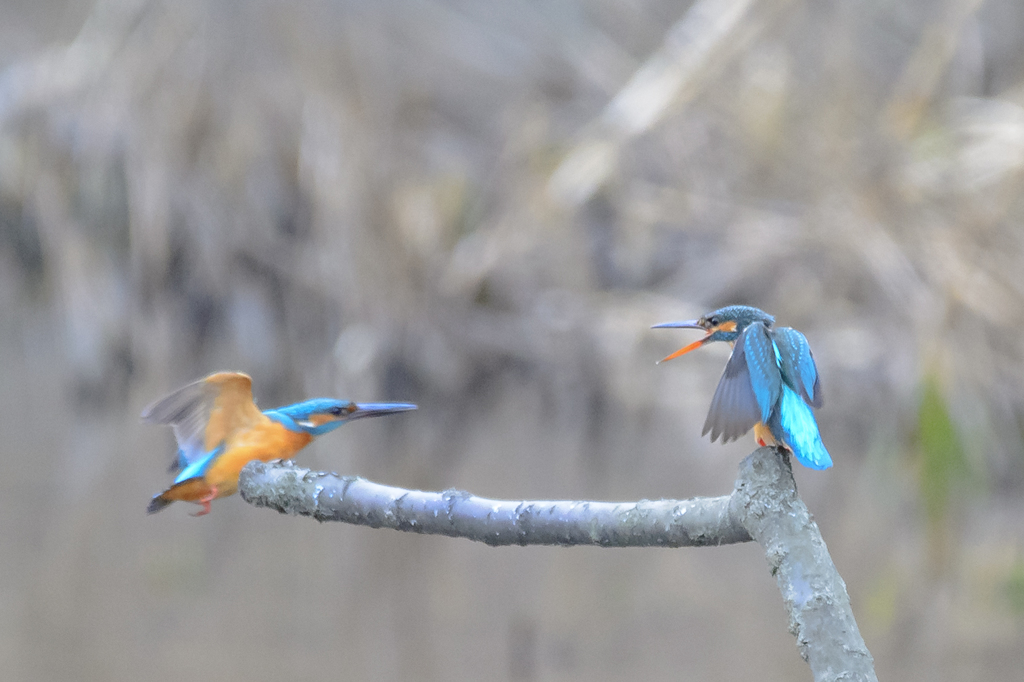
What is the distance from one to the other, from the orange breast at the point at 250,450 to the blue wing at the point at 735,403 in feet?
0.67

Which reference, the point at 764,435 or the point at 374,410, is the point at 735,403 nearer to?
the point at 764,435

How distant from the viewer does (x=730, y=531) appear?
363mm

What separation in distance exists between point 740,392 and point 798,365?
4 cm

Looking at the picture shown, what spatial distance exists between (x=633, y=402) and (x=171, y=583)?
3.63 feet

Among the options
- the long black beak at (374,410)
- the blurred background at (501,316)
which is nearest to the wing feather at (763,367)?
the long black beak at (374,410)

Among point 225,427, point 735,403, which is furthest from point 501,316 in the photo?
point 735,403

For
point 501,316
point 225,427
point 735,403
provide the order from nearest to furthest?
point 735,403 < point 225,427 < point 501,316

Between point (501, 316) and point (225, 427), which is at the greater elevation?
point (501, 316)

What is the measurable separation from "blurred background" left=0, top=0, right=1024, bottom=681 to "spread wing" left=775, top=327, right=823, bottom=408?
910 mm

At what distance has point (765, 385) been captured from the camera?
360 mm

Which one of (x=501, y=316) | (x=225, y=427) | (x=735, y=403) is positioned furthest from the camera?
(x=501, y=316)

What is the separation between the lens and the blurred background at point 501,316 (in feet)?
4.33

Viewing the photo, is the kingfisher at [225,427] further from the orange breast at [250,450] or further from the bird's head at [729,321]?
the bird's head at [729,321]

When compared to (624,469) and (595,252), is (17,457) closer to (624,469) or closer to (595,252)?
(624,469)
